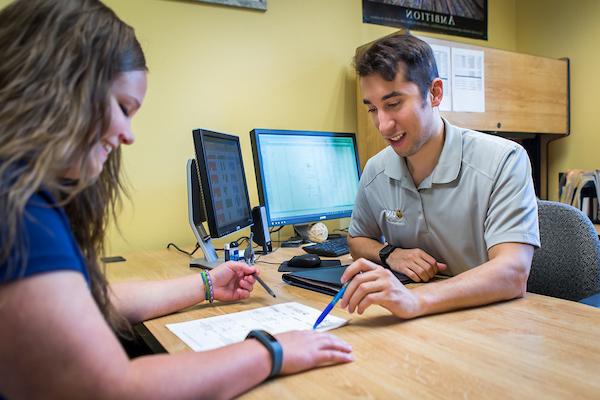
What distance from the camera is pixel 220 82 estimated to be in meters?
2.13

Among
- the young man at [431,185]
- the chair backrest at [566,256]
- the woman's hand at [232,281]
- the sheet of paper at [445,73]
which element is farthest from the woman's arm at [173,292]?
the sheet of paper at [445,73]

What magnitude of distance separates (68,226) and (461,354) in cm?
60

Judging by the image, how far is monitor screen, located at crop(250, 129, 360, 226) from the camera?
6.36 ft

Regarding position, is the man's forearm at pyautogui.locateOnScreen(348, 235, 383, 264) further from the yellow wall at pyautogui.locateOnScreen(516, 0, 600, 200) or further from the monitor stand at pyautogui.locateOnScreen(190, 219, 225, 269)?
the yellow wall at pyautogui.locateOnScreen(516, 0, 600, 200)

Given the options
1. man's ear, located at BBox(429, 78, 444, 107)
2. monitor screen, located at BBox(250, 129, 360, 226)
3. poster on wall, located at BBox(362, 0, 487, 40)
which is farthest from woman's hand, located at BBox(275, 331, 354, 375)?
poster on wall, located at BBox(362, 0, 487, 40)

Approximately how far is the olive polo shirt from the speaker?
44 centimetres

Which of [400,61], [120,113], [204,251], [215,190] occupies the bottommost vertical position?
[204,251]

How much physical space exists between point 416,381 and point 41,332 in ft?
1.57

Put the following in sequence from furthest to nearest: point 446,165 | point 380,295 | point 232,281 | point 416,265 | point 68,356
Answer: point 446,165
point 416,265
point 232,281
point 380,295
point 68,356

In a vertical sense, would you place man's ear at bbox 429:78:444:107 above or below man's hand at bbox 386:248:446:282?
above

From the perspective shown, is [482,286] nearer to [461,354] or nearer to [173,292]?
[461,354]

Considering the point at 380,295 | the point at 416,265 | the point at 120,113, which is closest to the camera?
the point at 120,113

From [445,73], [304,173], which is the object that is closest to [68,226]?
[304,173]

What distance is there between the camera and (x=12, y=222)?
48cm
